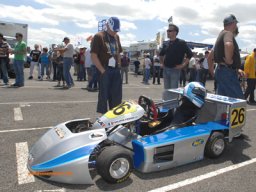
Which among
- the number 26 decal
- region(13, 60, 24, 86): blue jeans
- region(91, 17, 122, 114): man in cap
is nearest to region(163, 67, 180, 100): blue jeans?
region(91, 17, 122, 114): man in cap

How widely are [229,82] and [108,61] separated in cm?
201

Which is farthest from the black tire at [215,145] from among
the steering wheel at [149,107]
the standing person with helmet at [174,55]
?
the standing person with helmet at [174,55]

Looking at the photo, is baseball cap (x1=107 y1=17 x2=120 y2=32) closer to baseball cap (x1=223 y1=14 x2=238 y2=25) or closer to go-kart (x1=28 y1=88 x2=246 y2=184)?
go-kart (x1=28 y1=88 x2=246 y2=184)

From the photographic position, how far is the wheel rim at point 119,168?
129 inches

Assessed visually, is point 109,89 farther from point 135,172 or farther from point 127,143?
point 135,172

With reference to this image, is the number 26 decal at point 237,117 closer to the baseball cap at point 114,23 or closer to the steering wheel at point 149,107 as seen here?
the steering wheel at point 149,107

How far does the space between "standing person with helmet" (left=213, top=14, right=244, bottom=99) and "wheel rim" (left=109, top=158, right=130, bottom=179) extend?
97.1 inches

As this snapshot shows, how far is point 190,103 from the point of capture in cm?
433

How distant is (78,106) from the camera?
24.7ft

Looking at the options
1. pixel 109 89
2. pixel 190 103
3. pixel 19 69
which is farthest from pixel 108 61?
pixel 19 69

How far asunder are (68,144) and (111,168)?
0.53m

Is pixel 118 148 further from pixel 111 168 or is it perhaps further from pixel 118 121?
pixel 118 121

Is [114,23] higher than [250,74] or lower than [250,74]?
higher

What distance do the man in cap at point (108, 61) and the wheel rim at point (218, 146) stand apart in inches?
69.1
